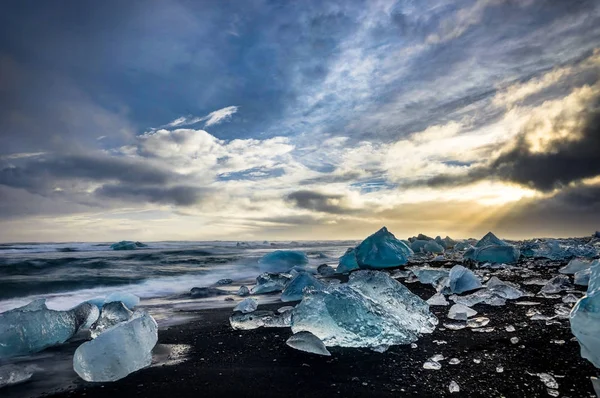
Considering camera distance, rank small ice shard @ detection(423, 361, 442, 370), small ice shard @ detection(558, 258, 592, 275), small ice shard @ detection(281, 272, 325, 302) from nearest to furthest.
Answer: small ice shard @ detection(423, 361, 442, 370), small ice shard @ detection(281, 272, 325, 302), small ice shard @ detection(558, 258, 592, 275)

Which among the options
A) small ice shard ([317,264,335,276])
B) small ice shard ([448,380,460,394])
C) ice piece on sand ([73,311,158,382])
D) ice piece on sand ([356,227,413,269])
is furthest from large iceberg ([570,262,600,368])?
small ice shard ([317,264,335,276])

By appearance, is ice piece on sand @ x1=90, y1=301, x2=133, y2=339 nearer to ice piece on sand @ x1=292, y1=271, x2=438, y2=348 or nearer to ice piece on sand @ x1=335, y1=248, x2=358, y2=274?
ice piece on sand @ x1=292, y1=271, x2=438, y2=348

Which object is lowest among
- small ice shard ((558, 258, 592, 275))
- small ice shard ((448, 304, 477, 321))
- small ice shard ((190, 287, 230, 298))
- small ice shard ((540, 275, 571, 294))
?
small ice shard ((190, 287, 230, 298))

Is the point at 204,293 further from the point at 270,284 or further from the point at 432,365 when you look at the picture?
the point at 432,365

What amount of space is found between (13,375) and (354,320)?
221 cm

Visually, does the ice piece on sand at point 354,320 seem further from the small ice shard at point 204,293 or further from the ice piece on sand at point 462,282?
the small ice shard at point 204,293

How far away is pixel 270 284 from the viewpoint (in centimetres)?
586

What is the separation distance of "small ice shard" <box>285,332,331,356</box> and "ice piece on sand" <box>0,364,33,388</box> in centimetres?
169

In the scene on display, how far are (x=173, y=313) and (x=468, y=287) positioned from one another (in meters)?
3.83

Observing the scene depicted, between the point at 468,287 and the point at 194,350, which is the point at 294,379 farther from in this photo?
the point at 468,287

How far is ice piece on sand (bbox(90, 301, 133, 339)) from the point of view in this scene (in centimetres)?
311

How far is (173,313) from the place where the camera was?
13.7 feet

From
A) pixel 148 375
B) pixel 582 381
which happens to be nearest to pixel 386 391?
pixel 582 381

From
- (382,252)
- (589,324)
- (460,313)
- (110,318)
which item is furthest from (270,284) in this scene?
(589,324)
